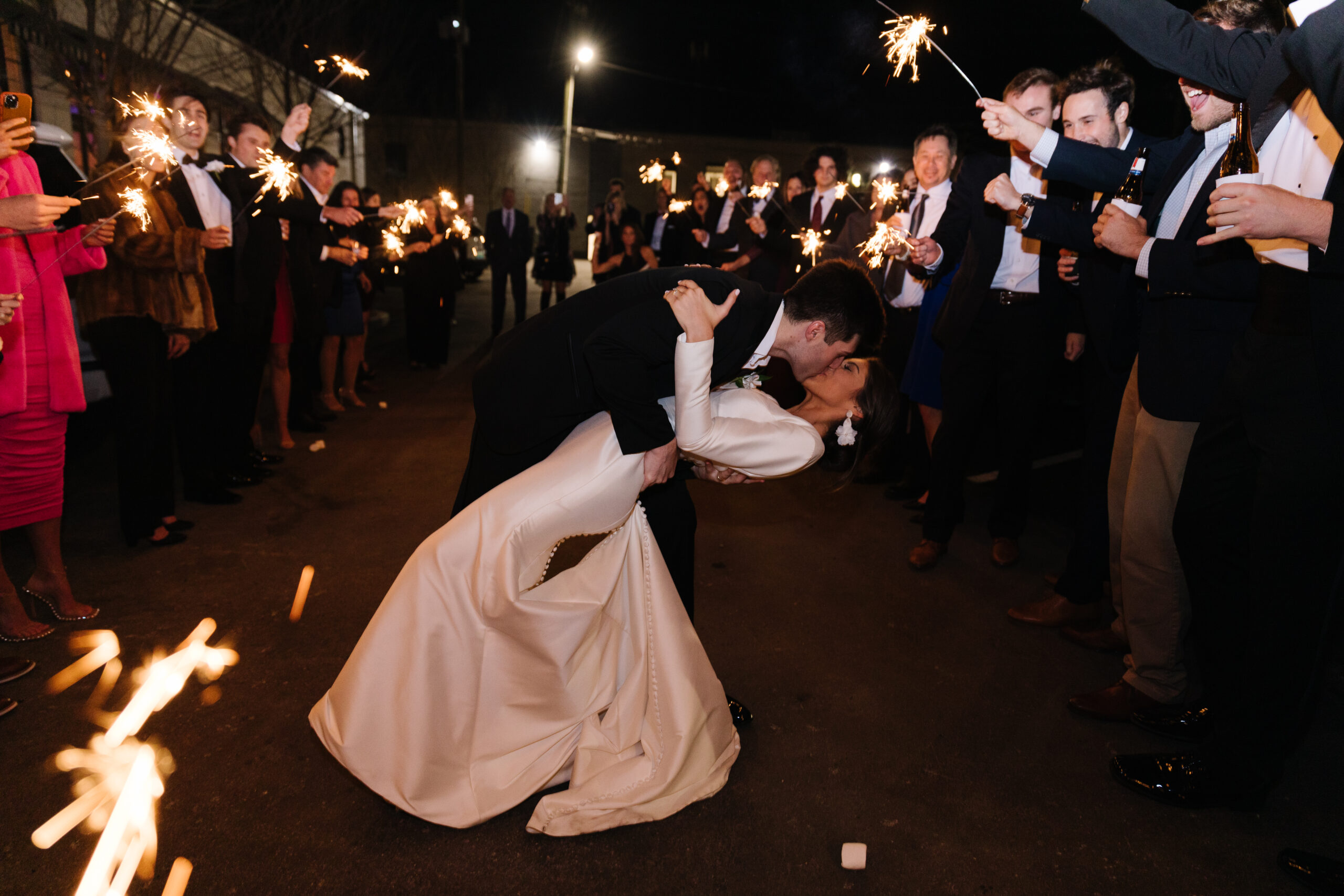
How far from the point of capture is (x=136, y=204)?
12.7 ft

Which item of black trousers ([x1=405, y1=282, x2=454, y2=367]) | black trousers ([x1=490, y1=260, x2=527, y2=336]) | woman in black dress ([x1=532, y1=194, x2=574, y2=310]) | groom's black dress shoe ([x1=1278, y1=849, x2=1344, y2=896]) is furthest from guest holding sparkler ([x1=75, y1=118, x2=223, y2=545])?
woman in black dress ([x1=532, y1=194, x2=574, y2=310])

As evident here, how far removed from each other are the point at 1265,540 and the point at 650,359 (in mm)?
2045

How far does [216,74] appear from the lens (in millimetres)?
17328

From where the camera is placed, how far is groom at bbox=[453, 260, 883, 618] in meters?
2.61

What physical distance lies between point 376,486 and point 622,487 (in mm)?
3768

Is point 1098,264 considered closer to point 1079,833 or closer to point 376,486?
point 1079,833

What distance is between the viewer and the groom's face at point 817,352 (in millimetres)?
2703

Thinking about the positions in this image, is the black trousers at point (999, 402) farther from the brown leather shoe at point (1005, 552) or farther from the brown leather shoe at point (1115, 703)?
the brown leather shoe at point (1115, 703)

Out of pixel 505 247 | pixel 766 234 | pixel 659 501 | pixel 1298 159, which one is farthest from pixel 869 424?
pixel 505 247

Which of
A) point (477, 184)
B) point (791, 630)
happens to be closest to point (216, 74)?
point (791, 630)

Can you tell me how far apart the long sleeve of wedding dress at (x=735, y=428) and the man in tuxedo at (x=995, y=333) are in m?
2.51

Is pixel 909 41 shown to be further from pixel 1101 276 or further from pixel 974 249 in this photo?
pixel 974 249

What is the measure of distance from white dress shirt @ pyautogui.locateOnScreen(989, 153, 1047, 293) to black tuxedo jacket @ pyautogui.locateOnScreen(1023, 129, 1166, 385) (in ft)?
1.74

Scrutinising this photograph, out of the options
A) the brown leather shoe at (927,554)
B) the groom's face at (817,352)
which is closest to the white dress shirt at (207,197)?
the groom's face at (817,352)
